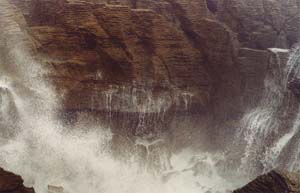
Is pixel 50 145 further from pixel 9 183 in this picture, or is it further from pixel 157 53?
pixel 9 183

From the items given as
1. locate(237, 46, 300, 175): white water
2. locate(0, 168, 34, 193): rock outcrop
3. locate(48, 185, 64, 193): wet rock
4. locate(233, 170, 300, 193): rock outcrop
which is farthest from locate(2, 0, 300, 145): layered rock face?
locate(233, 170, 300, 193): rock outcrop

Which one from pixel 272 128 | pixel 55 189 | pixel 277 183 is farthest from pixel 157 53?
pixel 277 183

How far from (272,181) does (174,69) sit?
482 centimetres

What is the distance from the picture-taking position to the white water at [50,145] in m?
11.7

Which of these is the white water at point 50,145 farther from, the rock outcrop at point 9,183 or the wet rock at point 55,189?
the rock outcrop at point 9,183

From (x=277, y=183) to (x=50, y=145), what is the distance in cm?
554

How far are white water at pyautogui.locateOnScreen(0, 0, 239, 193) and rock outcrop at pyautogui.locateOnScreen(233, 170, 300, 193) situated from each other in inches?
143

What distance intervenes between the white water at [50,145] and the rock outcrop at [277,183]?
143 inches

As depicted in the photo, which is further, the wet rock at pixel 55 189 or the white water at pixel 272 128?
the white water at pixel 272 128

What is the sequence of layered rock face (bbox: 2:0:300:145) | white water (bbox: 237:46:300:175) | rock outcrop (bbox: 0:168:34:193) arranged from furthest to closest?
layered rock face (bbox: 2:0:300:145) → white water (bbox: 237:46:300:175) → rock outcrop (bbox: 0:168:34:193)

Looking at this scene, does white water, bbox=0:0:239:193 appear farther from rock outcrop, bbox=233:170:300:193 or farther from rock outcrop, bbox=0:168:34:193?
rock outcrop, bbox=233:170:300:193

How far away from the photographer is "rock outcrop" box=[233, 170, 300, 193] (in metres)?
7.70

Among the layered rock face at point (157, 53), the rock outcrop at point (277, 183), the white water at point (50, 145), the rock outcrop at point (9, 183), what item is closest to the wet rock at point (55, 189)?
the white water at point (50, 145)

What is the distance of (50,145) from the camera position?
38.8 ft
